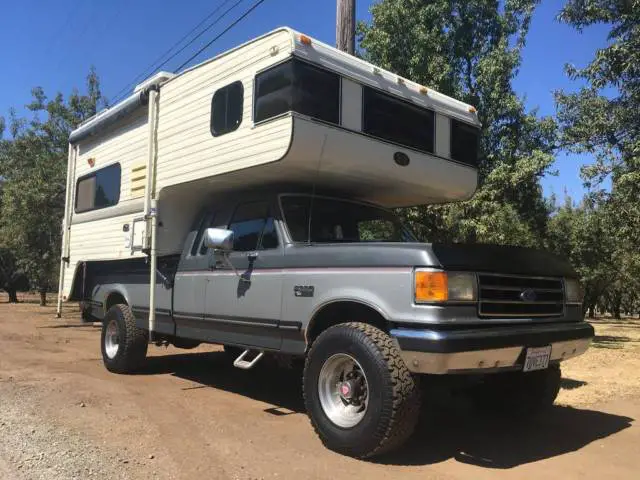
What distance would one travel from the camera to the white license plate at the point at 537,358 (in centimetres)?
446

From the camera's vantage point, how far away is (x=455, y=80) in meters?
11.9

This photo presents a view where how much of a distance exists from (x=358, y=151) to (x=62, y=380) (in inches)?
176

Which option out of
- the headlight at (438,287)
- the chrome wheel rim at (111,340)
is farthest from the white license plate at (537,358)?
the chrome wheel rim at (111,340)

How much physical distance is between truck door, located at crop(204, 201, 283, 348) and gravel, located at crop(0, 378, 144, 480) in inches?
64.1

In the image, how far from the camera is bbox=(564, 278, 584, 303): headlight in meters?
5.09

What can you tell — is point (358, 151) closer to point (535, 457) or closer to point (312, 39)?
point (312, 39)

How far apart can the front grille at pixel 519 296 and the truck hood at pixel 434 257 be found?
0.21ft

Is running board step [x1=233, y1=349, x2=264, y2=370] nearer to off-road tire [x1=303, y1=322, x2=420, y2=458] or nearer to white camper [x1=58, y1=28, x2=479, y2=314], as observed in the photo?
off-road tire [x1=303, y1=322, x2=420, y2=458]

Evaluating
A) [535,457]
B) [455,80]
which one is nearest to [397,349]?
[535,457]

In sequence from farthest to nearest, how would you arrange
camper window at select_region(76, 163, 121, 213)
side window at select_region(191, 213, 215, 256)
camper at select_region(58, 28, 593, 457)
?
camper window at select_region(76, 163, 121, 213) → side window at select_region(191, 213, 215, 256) → camper at select_region(58, 28, 593, 457)

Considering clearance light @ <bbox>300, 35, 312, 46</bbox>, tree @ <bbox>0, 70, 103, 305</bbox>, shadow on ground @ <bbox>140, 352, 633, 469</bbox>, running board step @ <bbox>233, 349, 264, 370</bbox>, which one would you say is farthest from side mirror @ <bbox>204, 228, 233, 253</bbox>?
tree @ <bbox>0, 70, 103, 305</bbox>

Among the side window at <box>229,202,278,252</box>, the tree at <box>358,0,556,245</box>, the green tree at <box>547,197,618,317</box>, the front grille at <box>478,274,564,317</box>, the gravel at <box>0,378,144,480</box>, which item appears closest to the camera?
the gravel at <box>0,378,144,480</box>

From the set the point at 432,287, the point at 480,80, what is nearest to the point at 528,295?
the point at 432,287

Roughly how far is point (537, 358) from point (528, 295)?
0.48 meters
